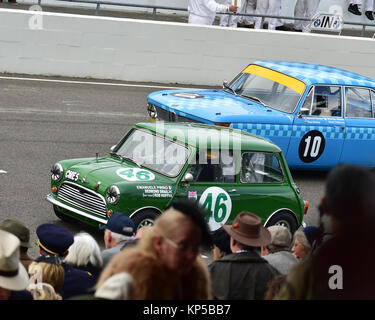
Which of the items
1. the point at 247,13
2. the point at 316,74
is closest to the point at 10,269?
the point at 316,74

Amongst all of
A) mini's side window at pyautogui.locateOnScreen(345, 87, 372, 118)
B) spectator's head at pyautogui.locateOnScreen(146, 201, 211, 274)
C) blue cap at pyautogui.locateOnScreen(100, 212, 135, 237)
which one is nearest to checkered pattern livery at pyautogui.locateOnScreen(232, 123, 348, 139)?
mini's side window at pyautogui.locateOnScreen(345, 87, 372, 118)

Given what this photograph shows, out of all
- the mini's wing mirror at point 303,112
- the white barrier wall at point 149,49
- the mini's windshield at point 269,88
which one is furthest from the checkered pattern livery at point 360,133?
the white barrier wall at point 149,49

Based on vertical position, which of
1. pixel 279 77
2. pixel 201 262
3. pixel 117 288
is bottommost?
pixel 279 77

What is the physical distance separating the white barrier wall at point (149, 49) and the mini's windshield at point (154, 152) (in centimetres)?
837

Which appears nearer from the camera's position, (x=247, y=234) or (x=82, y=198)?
(x=247, y=234)

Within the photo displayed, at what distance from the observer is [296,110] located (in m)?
12.2

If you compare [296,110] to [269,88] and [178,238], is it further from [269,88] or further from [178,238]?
[178,238]

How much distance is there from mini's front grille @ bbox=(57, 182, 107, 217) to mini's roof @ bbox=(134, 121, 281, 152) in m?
1.25

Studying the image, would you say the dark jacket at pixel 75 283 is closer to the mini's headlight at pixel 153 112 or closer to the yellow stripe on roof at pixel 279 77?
the mini's headlight at pixel 153 112

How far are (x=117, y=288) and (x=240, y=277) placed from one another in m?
2.19

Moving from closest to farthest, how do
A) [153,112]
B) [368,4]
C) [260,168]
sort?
[260,168] → [153,112] → [368,4]

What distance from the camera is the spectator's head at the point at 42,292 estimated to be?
450cm

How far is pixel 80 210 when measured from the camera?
8750mm
